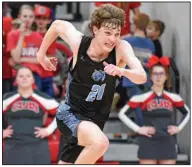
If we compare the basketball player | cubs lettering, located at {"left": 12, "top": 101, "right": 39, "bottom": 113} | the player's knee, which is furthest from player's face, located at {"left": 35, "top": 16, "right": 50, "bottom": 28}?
the player's knee

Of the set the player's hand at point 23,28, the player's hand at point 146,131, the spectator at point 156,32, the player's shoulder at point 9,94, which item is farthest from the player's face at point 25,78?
the spectator at point 156,32

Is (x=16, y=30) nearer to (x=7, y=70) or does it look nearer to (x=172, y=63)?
(x=7, y=70)

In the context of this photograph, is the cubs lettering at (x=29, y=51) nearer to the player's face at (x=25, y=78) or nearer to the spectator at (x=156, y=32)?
the player's face at (x=25, y=78)

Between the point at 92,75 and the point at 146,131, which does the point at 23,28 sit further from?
the point at 92,75

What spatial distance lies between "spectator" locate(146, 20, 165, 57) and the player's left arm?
350cm

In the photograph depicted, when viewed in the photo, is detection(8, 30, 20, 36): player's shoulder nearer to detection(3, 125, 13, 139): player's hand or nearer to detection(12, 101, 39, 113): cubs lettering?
detection(12, 101, 39, 113): cubs lettering

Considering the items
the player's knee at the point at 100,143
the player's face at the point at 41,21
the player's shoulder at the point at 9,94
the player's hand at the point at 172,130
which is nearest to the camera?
the player's knee at the point at 100,143

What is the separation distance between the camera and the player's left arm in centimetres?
548

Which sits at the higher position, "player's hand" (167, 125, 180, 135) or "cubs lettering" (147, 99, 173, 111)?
"cubs lettering" (147, 99, 173, 111)

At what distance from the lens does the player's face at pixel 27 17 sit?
Answer: 8913 mm

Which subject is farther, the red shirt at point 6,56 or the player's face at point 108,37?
the red shirt at point 6,56

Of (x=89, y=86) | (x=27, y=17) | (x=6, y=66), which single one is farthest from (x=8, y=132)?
(x=89, y=86)

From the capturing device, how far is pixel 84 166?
6316mm

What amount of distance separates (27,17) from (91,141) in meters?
3.60
